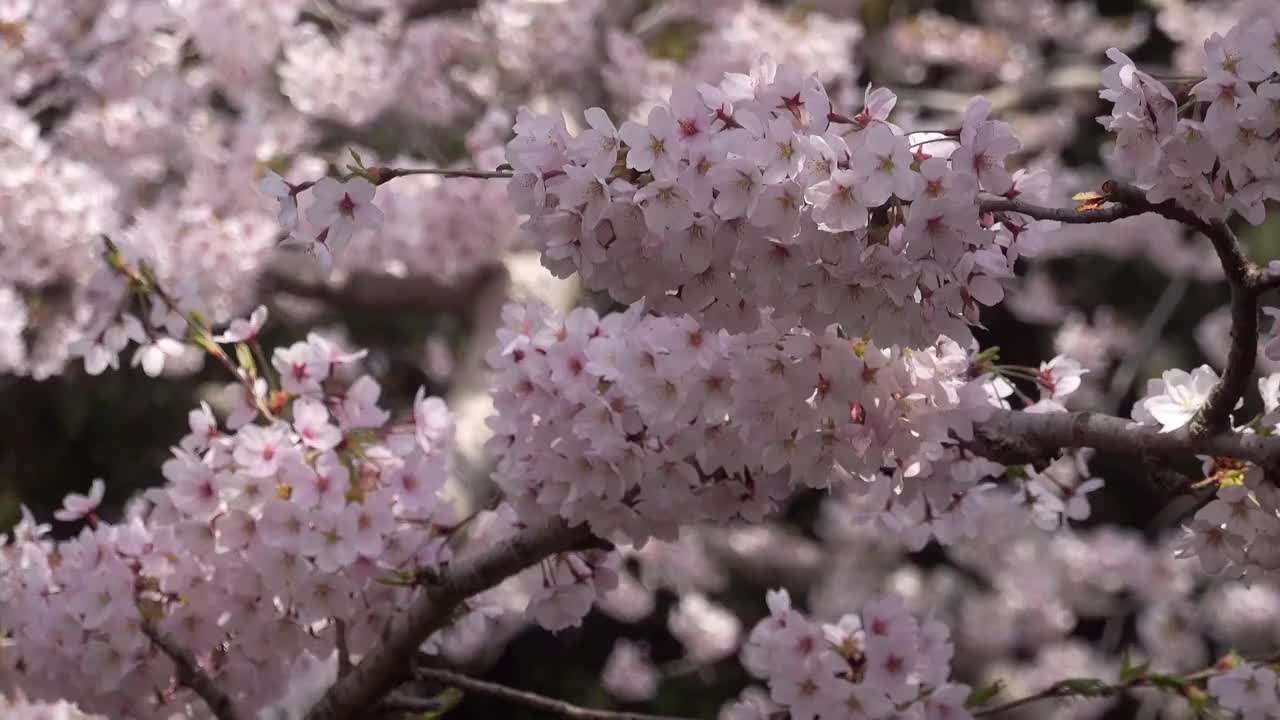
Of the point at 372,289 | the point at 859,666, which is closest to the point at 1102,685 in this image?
the point at 859,666

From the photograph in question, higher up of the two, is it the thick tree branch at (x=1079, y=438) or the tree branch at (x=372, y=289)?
the thick tree branch at (x=1079, y=438)

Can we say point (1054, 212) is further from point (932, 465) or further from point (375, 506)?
point (375, 506)

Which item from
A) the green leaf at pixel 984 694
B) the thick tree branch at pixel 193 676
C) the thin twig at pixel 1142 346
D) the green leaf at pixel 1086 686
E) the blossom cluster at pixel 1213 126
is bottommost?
the thin twig at pixel 1142 346

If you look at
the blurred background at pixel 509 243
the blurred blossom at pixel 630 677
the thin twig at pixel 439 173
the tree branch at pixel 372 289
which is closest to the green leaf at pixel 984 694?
the blurred background at pixel 509 243

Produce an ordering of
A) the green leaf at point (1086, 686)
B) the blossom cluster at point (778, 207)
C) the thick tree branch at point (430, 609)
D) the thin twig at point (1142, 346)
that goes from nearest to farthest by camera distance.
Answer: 1. the blossom cluster at point (778, 207)
2. the thick tree branch at point (430, 609)
3. the green leaf at point (1086, 686)
4. the thin twig at point (1142, 346)

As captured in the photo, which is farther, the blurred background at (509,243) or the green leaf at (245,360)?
the blurred background at (509,243)

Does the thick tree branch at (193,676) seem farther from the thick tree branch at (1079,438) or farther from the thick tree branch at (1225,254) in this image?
the thick tree branch at (1225,254)
